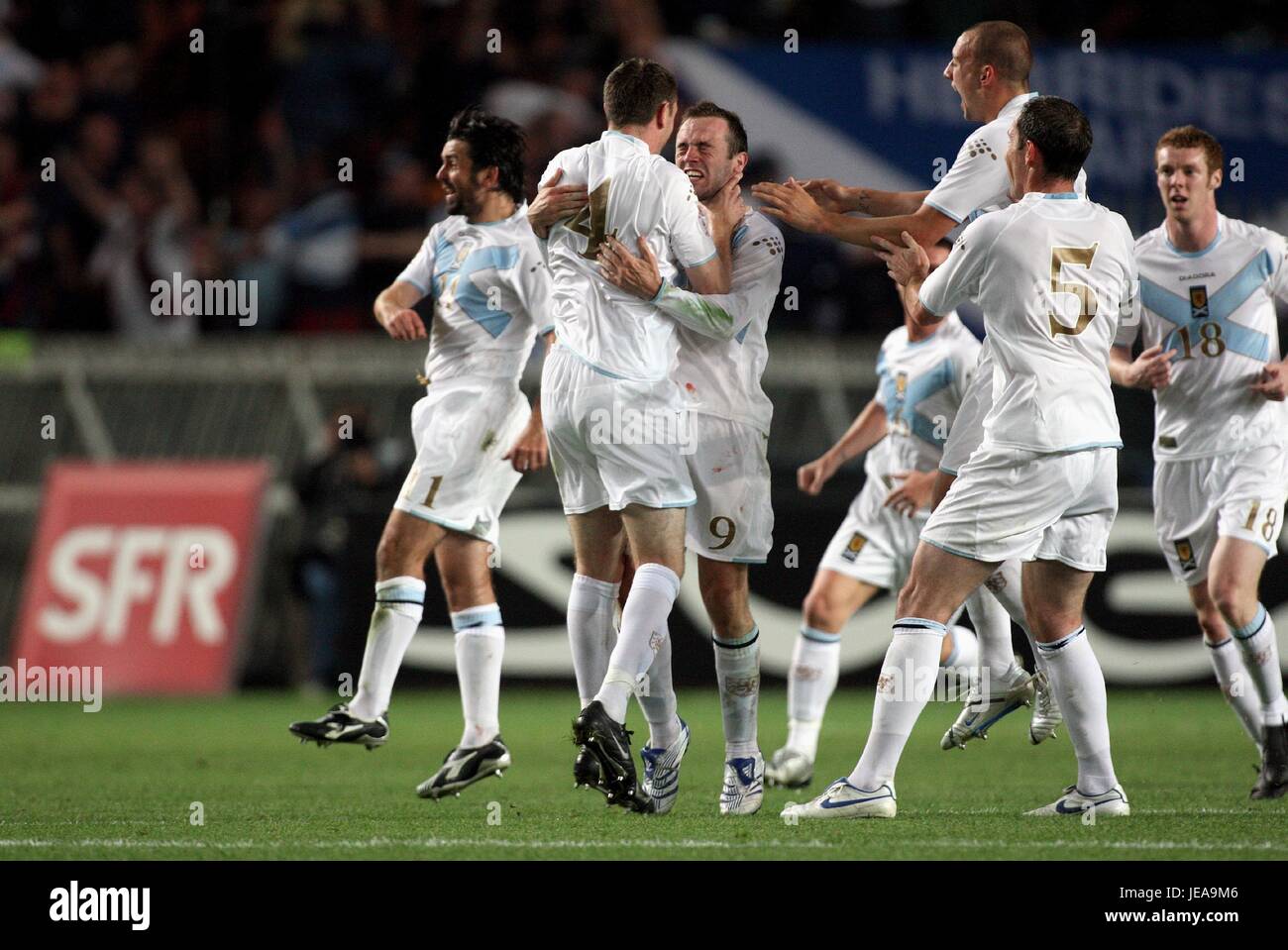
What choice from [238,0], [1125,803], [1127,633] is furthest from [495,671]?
[238,0]

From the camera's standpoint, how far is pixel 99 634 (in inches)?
505

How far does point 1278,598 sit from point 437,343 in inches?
258

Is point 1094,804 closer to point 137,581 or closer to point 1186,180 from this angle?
point 1186,180

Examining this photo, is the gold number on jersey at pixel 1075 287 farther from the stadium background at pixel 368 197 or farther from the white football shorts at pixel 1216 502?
the stadium background at pixel 368 197

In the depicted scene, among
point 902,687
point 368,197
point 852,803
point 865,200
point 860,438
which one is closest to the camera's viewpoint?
point 902,687

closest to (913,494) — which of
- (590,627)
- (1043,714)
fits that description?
(1043,714)

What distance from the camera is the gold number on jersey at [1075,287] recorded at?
593 centimetres

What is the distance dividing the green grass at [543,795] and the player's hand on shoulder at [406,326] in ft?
6.06

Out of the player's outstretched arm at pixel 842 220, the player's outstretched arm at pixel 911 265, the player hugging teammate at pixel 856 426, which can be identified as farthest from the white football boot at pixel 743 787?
the player's outstretched arm at pixel 842 220

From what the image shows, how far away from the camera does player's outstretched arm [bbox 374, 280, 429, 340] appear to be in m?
7.07

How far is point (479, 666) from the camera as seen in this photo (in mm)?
7512

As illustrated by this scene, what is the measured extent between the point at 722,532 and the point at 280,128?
952 centimetres

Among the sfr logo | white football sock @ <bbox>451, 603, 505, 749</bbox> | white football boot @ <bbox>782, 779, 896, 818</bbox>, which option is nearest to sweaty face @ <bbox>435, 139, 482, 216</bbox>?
white football sock @ <bbox>451, 603, 505, 749</bbox>

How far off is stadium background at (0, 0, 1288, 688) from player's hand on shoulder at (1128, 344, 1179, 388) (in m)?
4.73
